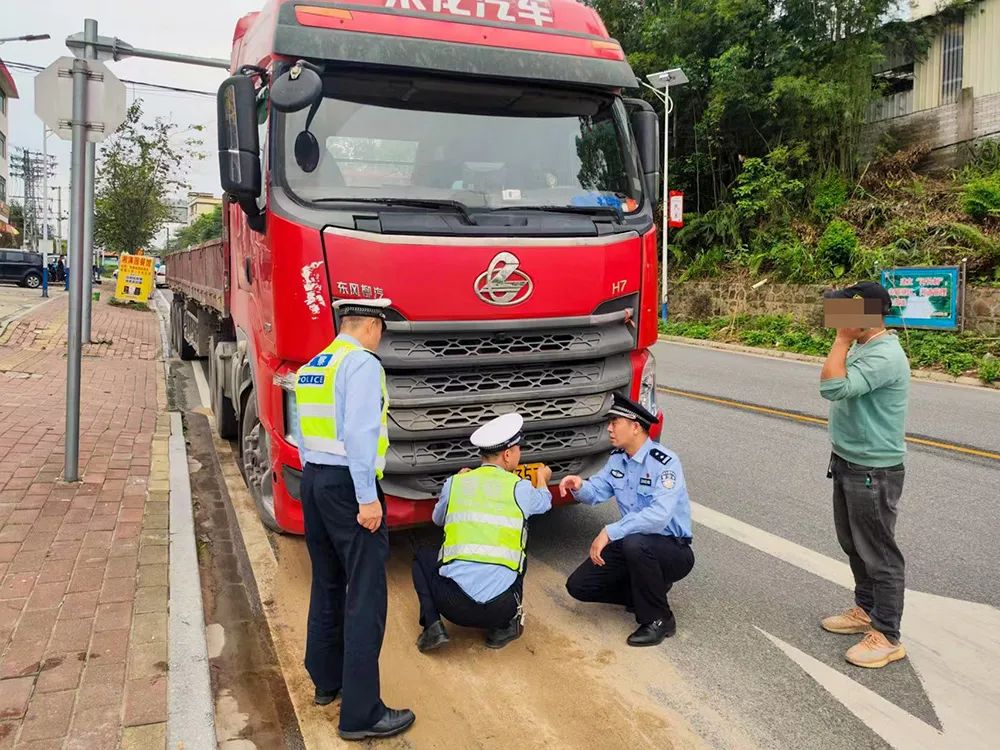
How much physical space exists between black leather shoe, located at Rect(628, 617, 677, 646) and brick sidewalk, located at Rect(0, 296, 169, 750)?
2044 mm

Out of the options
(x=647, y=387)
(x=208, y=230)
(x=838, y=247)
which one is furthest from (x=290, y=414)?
A: (x=838, y=247)

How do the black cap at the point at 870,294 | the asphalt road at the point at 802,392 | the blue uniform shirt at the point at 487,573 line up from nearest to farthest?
the black cap at the point at 870,294, the blue uniform shirt at the point at 487,573, the asphalt road at the point at 802,392

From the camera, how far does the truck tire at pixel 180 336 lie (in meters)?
13.6

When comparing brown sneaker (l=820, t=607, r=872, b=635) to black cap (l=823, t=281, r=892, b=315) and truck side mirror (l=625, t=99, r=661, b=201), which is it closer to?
black cap (l=823, t=281, r=892, b=315)

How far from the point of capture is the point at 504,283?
13.4 ft

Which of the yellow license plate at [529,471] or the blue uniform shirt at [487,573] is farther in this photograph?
the yellow license plate at [529,471]

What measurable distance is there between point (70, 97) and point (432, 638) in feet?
16.0

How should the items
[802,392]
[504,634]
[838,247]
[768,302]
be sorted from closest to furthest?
[504,634] < [802,392] < [838,247] < [768,302]

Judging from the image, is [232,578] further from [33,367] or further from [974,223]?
[974,223]

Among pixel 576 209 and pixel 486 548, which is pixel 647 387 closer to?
pixel 576 209

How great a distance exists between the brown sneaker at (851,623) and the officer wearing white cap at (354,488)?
2.10 meters

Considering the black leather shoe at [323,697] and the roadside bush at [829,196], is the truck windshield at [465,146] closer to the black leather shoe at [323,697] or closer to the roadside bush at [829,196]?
the black leather shoe at [323,697]

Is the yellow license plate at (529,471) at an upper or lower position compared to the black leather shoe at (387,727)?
upper

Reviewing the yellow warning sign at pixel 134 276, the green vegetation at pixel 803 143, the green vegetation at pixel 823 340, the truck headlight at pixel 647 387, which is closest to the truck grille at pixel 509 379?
the truck headlight at pixel 647 387
